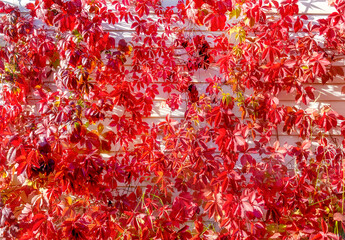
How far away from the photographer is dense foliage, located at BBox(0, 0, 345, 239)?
6.24 ft

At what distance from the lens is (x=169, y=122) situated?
210 centimetres

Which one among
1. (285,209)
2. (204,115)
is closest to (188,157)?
(204,115)

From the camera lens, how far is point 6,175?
2.22m

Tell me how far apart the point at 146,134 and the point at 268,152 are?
89 centimetres

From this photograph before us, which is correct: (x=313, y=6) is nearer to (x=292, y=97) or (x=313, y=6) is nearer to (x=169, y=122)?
(x=292, y=97)

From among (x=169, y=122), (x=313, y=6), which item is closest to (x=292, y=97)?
(x=313, y=6)

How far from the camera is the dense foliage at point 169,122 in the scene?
1.90 metres

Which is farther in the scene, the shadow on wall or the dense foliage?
the shadow on wall

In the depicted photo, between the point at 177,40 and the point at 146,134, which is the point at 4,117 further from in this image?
the point at 177,40

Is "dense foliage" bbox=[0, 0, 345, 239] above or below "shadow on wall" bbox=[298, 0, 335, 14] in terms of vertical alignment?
below

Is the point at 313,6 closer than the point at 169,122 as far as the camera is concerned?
No

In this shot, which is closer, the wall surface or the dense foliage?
the dense foliage

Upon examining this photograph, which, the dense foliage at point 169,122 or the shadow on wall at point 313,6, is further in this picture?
the shadow on wall at point 313,6

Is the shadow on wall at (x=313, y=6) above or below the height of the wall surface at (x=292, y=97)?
above
